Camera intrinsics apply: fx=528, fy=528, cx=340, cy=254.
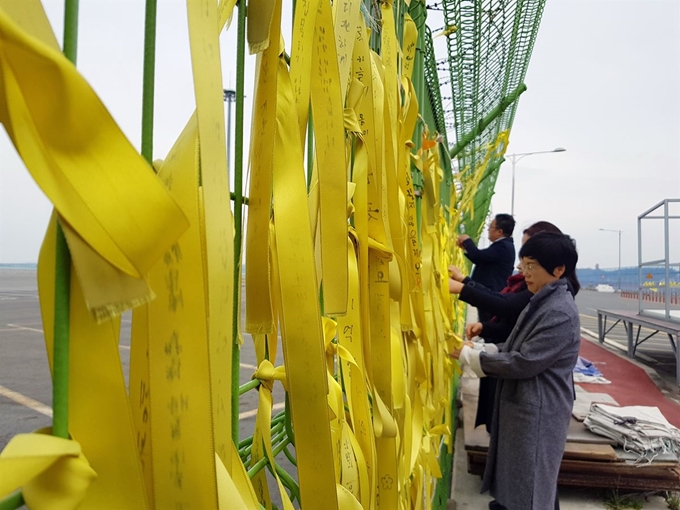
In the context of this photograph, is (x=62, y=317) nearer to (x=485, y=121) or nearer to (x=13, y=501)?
(x=13, y=501)

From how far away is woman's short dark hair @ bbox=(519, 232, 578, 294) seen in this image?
6.85 ft

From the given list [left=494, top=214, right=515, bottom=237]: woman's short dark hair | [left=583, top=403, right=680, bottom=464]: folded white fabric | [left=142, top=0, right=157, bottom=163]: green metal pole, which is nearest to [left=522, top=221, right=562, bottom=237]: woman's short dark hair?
[left=494, top=214, right=515, bottom=237]: woman's short dark hair

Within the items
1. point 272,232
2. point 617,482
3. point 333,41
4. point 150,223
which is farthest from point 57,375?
point 617,482

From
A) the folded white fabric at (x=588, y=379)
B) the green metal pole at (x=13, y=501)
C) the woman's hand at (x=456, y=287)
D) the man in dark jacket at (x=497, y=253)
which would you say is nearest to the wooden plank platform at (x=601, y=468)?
the woman's hand at (x=456, y=287)

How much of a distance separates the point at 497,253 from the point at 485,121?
159 cm

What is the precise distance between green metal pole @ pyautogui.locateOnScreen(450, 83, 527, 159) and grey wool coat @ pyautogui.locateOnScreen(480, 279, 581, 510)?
74 cm

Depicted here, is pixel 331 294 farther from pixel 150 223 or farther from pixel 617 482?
pixel 617 482

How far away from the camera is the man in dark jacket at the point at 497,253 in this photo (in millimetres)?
3689

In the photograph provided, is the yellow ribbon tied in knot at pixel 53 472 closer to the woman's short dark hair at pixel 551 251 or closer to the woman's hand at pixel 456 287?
the woman's short dark hair at pixel 551 251

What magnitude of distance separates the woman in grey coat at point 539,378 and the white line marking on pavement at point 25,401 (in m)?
3.20

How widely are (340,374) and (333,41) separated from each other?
0.32 meters

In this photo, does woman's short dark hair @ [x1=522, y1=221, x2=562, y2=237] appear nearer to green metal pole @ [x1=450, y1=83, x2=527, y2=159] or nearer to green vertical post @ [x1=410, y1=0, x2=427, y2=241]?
green metal pole @ [x1=450, y1=83, x2=527, y2=159]

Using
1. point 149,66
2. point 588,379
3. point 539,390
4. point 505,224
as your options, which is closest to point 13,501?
point 149,66

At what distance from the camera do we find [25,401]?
160 inches
